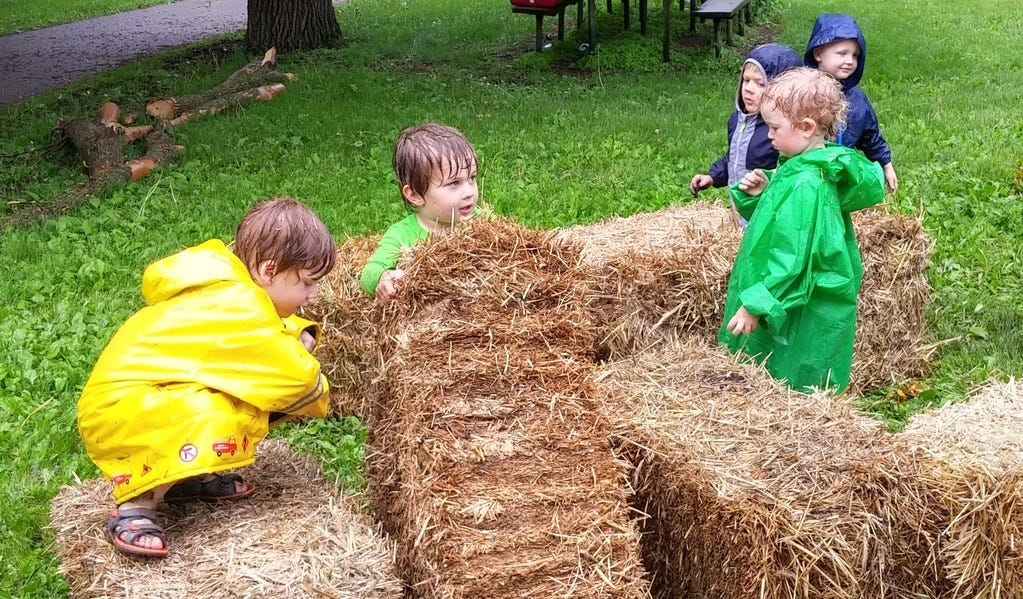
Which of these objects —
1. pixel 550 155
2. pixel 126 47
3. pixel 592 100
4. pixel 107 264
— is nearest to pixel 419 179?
pixel 107 264

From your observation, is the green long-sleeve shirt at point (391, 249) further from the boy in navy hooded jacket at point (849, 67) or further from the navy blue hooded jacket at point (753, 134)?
the boy in navy hooded jacket at point (849, 67)

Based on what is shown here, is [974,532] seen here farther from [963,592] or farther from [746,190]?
[746,190]

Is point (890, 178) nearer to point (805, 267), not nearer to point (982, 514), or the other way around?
point (805, 267)

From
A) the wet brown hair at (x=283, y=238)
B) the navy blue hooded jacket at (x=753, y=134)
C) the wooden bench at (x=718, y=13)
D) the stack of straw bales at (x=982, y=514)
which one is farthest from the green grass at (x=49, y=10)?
the stack of straw bales at (x=982, y=514)

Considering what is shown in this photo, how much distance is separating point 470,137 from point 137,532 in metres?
6.97

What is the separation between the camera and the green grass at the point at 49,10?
18.4 metres

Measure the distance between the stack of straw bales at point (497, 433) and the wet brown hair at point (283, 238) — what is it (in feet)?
1.14

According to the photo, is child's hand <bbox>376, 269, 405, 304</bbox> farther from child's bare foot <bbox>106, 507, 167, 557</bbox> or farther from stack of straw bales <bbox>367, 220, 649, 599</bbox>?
child's bare foot <bbox>106, 507, 167, 557</bbox>

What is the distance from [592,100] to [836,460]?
8.55 meters

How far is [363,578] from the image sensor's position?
9.91 feet

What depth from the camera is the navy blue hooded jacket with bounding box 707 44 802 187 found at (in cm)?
497

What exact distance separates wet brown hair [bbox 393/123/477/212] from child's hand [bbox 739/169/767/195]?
4.51ft

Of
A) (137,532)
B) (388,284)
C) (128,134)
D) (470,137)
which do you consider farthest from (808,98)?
(128,134)

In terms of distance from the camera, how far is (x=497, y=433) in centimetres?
327
